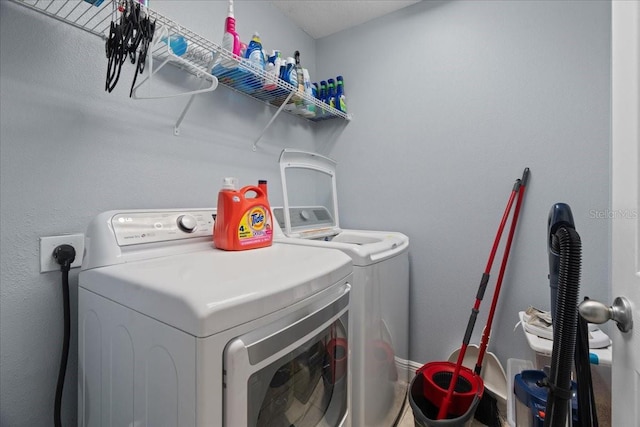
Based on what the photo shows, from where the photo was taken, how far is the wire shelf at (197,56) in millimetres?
1038

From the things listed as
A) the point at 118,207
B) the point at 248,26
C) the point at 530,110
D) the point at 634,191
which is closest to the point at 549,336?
the point at 634,191

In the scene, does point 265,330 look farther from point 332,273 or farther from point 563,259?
point 563,259

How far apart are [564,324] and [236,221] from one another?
1.13m

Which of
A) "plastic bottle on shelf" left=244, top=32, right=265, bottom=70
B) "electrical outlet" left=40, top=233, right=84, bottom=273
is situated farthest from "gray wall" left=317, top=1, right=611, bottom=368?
"electrical outlet" left=40, top=233, right=84, bottom=273

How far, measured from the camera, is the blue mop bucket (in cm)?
131

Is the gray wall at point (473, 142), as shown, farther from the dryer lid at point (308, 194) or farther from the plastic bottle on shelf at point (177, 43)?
the plastic bottle on shelf at point (177, 43)

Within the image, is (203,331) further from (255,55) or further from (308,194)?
(308,194)

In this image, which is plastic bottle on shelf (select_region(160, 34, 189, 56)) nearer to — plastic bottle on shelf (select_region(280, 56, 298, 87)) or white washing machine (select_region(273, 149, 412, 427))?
plastic bottle on shelf (select_region(280, 56, 298, 87))

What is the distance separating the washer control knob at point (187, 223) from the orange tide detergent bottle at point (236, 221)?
0.30 feet

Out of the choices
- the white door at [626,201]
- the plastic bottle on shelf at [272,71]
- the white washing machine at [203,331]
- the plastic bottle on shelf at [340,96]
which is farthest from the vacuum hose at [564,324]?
the plastic bottle on shelf at [340,96]

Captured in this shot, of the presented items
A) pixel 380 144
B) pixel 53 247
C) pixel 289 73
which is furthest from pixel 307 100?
pixel 53 247

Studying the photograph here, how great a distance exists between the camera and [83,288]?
3.03ft

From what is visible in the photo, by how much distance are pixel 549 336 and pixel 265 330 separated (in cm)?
140

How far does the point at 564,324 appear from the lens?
70 centimetres
